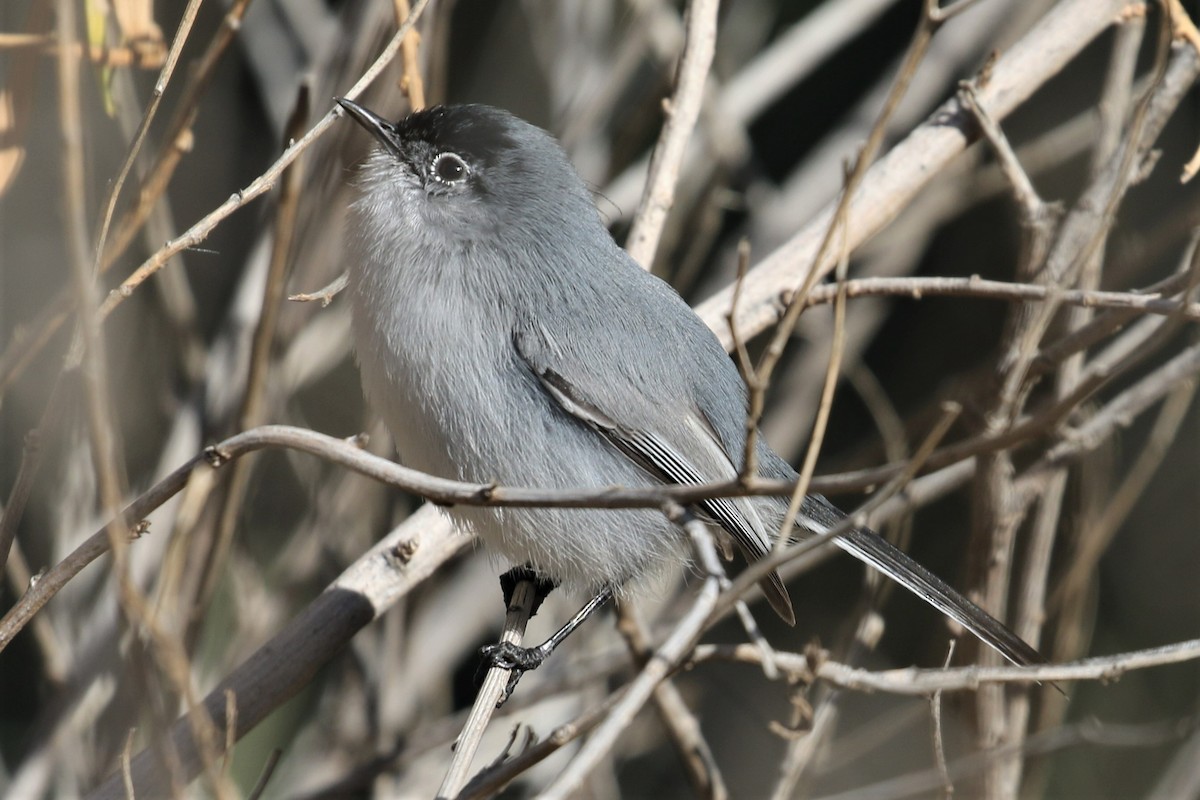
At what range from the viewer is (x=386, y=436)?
312 cm

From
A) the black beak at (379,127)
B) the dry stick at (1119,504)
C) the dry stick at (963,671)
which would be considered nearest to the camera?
the dry stick at (963,671)

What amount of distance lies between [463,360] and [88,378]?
3.37ft

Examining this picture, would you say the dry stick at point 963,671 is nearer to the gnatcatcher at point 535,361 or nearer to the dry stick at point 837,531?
the gnatcatcher at point 535,361

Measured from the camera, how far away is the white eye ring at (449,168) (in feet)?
7.23

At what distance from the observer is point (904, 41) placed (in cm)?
414

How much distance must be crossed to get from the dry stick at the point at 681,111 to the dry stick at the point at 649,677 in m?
1.34

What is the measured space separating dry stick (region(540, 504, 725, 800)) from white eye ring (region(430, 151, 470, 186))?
4.08ft

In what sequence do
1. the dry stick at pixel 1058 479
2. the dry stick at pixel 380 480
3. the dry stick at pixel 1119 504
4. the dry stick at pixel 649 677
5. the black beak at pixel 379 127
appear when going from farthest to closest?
the dry stick at pixel 1119 504 < the dry stick at pixel 1058 479 < the black beak at pixel 379 127 < the dry stick at pixel 380 480 < the dry stick at pixel 649 677

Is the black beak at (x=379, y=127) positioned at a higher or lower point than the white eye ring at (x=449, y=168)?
higher

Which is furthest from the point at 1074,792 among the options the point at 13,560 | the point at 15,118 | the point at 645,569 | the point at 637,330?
the point at 15,118

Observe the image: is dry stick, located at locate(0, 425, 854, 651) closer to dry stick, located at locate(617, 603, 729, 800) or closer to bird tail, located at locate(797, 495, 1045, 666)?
bird tail, located at locate(797, 495, 1045, 666)

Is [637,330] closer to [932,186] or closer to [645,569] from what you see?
[645,569]

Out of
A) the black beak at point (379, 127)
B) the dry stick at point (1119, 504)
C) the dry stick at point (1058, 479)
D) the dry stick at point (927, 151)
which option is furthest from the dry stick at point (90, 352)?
the dry stick at point (1119, 504)

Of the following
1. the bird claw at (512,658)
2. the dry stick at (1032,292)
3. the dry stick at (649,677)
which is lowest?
the bird claw at (512,658)
